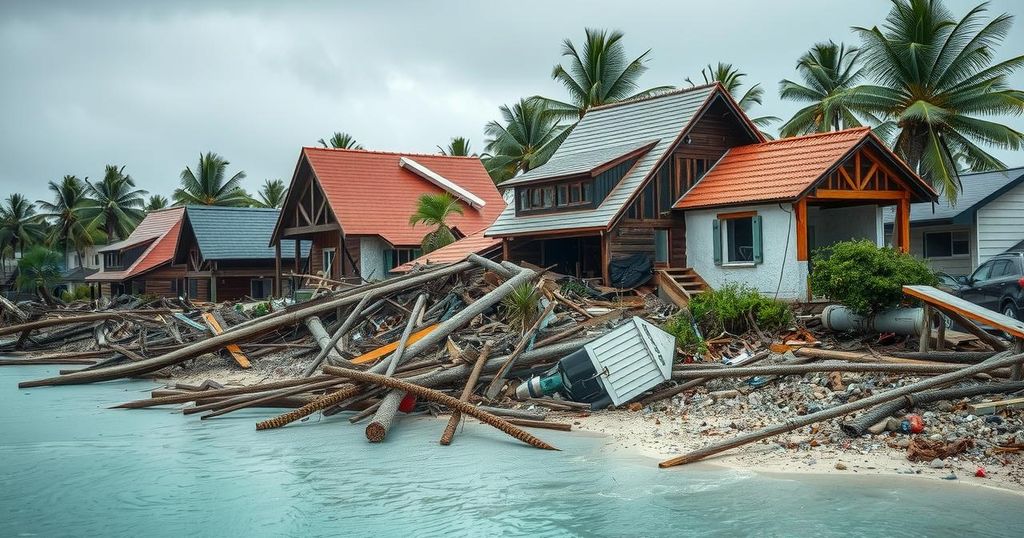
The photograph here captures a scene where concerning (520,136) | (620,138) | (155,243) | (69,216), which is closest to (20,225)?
(69,216)

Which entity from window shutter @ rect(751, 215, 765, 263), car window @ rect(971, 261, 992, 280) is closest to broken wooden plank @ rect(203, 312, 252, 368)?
window shutter @ rect(751, 215, 765, 263)

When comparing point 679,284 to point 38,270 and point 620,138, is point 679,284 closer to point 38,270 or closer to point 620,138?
point 620,138

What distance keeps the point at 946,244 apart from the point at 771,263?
12.6 metres

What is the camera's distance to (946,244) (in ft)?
108

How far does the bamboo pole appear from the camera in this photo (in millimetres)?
14938

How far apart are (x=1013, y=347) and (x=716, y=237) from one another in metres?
11.5

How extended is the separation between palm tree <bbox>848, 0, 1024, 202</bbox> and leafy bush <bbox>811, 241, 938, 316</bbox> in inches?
566

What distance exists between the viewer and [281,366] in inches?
911

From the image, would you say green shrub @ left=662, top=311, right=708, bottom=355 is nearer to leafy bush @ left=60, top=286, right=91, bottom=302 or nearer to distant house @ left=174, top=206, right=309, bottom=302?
distant house @ left=174, top=206, right=309, bottom=302

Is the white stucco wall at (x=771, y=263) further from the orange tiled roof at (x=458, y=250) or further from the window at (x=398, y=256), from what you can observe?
the window at (x=398, y=256)

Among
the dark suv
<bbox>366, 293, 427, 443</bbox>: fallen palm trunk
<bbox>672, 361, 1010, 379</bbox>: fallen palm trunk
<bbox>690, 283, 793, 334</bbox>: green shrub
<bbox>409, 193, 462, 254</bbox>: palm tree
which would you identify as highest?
<bbox>409, 193, 462, 254</bbox>: palm tree

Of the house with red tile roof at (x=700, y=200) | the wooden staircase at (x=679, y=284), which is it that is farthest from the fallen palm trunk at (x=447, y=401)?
the house with red tile roof at (x=700, y=200)

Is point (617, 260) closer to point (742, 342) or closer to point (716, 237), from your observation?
point (716, 237)

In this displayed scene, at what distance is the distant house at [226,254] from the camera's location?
48.9 meters
